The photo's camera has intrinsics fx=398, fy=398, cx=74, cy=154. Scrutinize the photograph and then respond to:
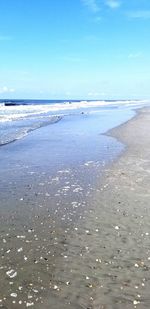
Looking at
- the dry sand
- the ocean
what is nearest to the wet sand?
the dry sand

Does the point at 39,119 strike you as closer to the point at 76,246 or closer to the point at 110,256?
the point at 76,246

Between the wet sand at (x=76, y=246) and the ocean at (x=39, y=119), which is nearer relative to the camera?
the wet sand at (x=76, y=246)

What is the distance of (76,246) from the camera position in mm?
8273

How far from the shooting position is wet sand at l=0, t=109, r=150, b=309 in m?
6.35

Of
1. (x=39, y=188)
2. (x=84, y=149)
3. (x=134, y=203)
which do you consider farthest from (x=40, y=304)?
(x=84, y=149)

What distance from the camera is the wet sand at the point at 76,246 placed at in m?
6.35

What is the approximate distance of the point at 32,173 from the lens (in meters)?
15.2

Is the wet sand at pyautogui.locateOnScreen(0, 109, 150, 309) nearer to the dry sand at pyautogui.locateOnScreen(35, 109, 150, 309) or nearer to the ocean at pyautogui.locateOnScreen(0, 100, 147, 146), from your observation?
the dry sand at pyautogui.locateOnScreen(35, 109, 150, 309)

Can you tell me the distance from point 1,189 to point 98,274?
647cm

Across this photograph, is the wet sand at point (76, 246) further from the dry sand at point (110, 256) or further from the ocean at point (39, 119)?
the ocean at point (39, 119)

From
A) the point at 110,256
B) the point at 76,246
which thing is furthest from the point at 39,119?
the point at 110,256

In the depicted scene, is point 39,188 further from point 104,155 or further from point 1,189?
point 104,155

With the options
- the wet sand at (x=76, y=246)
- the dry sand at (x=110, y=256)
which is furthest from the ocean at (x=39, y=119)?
the dry sand at (x=110, y=256)

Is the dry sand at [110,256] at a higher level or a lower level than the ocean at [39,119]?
lower
